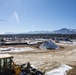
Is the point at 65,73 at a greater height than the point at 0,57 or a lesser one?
lesser

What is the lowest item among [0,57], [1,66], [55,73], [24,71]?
[55,73]

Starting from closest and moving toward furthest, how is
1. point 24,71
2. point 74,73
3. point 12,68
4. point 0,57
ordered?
point 0,57 → point 12,68 → point 24,71 → point 74,73

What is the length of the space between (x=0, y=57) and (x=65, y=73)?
309 inches

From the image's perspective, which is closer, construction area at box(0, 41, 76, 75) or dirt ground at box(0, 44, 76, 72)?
construction area at box(0, 41, 76, 75)

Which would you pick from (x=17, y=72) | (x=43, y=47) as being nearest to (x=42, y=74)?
(x=17, y=72)

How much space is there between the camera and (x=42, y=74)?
1316cm

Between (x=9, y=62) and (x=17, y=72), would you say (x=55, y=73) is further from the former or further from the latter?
(x=9, y=62)

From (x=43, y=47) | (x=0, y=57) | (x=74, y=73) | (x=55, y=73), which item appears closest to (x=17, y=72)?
(x=0, y=57)

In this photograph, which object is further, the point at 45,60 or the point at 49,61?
the point at 45,60

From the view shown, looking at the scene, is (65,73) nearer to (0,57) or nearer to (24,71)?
(24,71)

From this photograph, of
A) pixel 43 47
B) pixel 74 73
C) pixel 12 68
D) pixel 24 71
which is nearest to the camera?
pixel 12 68

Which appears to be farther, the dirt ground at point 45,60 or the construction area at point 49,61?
the dirt ground at point 45,60

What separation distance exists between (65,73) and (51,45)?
75.1 ft

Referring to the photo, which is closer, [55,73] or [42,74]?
[42,74]
